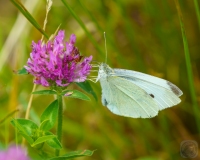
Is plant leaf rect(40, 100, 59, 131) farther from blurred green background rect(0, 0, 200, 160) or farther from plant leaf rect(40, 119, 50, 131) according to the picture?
blurred green background rect(0, 0, 200, 160)

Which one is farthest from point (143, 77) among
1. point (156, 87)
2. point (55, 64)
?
point (55, 64)

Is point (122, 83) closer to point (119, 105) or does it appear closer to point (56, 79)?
point (119, 105)

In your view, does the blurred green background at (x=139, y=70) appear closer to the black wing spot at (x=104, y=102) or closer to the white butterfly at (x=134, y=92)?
the white butterfly at (x=134, y=92)

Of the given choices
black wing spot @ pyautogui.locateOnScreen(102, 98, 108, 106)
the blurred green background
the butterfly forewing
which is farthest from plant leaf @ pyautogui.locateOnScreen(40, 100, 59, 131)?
the blurred green background

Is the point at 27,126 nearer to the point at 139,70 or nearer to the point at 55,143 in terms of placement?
the point at 55,143

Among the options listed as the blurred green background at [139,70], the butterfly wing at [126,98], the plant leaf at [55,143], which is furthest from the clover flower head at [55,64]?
the blurred green background at [139,70]
